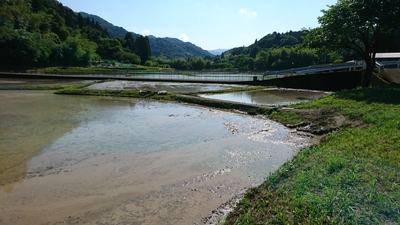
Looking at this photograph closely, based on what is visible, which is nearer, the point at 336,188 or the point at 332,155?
the point at 336,188

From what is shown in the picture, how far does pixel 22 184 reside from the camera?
6.50m

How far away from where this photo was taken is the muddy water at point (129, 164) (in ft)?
17.5

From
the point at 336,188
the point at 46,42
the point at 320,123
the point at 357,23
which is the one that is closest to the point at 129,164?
the point at 336,188

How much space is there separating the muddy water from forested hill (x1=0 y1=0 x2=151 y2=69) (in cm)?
4846

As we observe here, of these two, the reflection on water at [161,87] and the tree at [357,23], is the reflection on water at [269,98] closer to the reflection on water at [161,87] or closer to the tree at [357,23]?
the tree at [357,23]

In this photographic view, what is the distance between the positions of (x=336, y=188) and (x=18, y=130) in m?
12.4

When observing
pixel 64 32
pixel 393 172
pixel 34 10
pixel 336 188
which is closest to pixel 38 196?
pixel 336 188

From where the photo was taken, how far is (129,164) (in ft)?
25.5

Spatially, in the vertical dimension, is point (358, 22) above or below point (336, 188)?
above

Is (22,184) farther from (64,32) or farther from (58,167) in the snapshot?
(64,32)

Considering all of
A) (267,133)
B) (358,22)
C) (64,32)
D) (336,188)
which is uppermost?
(64,32)

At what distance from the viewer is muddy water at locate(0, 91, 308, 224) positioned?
5.34 metres

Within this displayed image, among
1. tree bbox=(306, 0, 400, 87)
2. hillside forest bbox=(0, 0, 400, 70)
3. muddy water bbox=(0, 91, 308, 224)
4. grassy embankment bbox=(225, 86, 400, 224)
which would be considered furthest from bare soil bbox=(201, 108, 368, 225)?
hillside forest bbox=(0, 0, 400, 70)

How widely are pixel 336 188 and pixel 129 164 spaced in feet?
18.1
